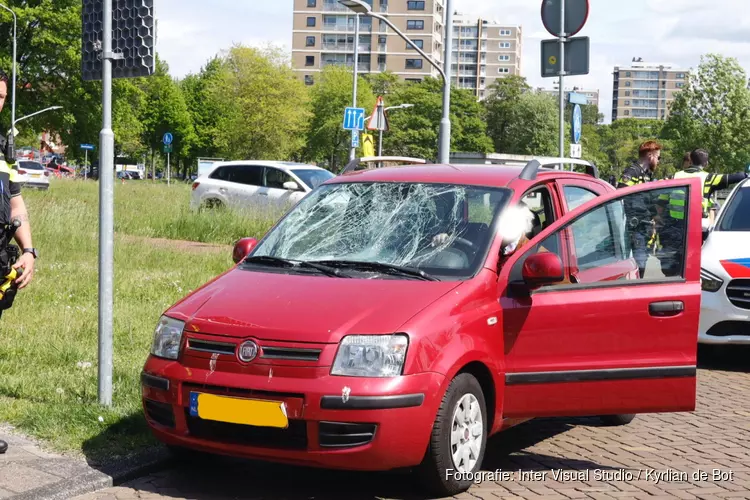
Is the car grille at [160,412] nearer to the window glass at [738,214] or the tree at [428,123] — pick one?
the window glass at [738,214]

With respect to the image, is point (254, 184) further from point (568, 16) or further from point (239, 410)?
point (239, 410)

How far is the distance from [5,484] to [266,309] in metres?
1.47

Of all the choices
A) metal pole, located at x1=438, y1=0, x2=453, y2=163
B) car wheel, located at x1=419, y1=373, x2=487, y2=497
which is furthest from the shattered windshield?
metal pole, located at x1=438, y1=0, x2=453, y2=163

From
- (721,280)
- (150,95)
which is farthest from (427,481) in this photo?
(150,95)

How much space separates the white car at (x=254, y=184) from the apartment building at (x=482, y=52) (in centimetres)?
15503

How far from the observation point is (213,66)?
301ft

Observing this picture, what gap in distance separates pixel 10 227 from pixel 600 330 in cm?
306

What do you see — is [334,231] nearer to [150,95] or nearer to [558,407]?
[558,407]

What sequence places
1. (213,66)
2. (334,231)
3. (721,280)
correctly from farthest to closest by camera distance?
(213,66) → (721,280) → (334,231)

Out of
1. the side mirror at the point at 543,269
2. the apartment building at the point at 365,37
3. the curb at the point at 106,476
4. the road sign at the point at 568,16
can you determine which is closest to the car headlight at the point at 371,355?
the side mirror at the point at 543,269

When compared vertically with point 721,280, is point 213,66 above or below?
above

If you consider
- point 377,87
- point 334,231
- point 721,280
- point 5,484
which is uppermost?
point 377,87

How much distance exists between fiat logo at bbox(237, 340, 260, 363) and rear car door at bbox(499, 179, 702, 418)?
1307 mm

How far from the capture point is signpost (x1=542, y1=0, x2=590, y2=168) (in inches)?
519
